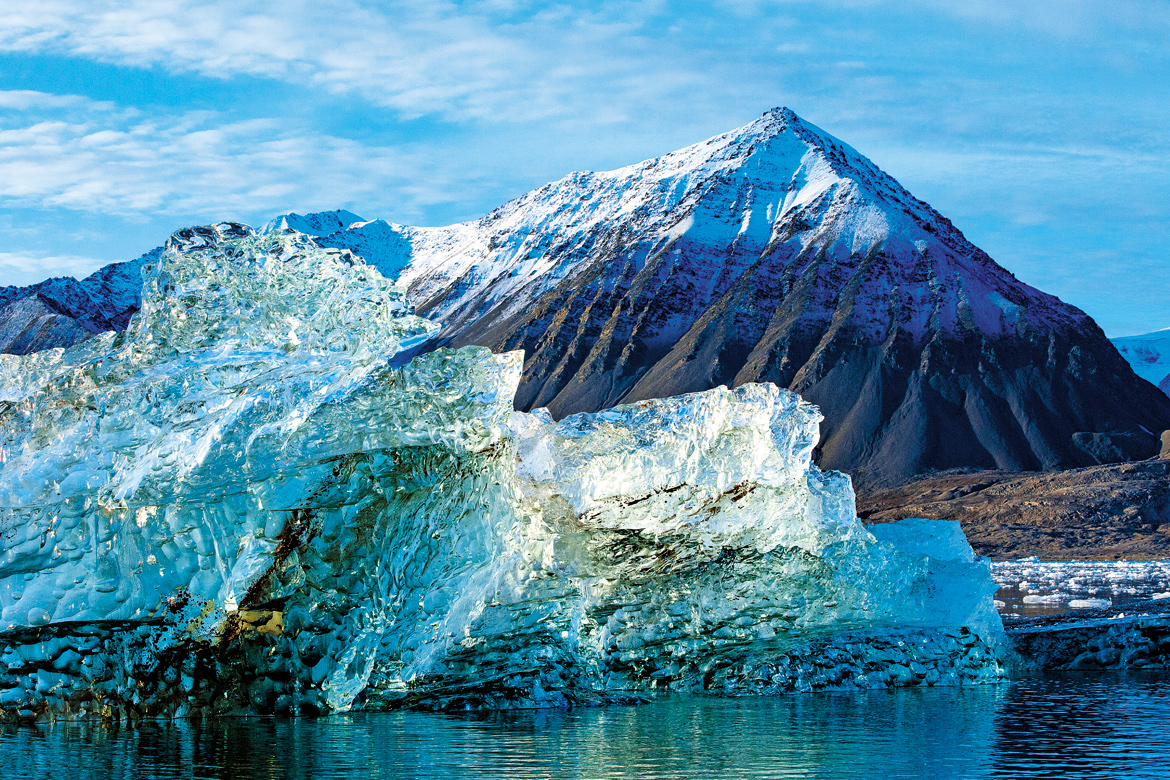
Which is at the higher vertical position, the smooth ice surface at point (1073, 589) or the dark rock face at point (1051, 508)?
the dark rock face at point (1051, 508)

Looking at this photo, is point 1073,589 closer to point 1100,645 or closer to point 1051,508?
point 1100,645

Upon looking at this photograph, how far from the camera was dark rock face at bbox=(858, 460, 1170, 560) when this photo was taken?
11981 cm

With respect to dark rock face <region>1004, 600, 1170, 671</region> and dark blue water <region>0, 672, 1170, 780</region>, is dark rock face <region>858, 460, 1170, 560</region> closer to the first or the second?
dark rock face <region>1004, 600, 1170, 671</region>

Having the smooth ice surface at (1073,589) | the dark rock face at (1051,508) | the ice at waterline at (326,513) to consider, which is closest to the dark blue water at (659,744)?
the ice at waterline at (326,513)

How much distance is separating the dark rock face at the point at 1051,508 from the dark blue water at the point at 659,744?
332 ft

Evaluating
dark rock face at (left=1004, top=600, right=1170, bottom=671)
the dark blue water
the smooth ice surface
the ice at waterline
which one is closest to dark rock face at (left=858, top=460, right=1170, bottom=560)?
the smooth ice surface

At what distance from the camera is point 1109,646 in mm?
26859

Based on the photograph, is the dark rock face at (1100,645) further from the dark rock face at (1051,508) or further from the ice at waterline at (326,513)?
the dark rock face at (1051,508)

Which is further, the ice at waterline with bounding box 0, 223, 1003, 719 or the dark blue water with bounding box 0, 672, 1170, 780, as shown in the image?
the ice at waterline with bounding box 0, 223, 1003, 719

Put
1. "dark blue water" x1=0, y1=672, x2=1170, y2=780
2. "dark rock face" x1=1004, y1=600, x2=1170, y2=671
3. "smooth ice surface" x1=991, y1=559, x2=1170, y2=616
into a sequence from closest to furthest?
"dark blue water" x1=0, y1=672, x2=1170, y2=780 → "dark rock face" x1=1004, y1=600, x2=1170, y2=671 → "smooth ice surface" x1=991, y1=559, x2=1170, y2=616

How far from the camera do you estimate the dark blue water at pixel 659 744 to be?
13180 millimetres

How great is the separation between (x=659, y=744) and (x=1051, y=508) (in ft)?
413

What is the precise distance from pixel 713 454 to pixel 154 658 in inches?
361

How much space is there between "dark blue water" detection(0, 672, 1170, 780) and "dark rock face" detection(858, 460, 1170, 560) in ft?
332
